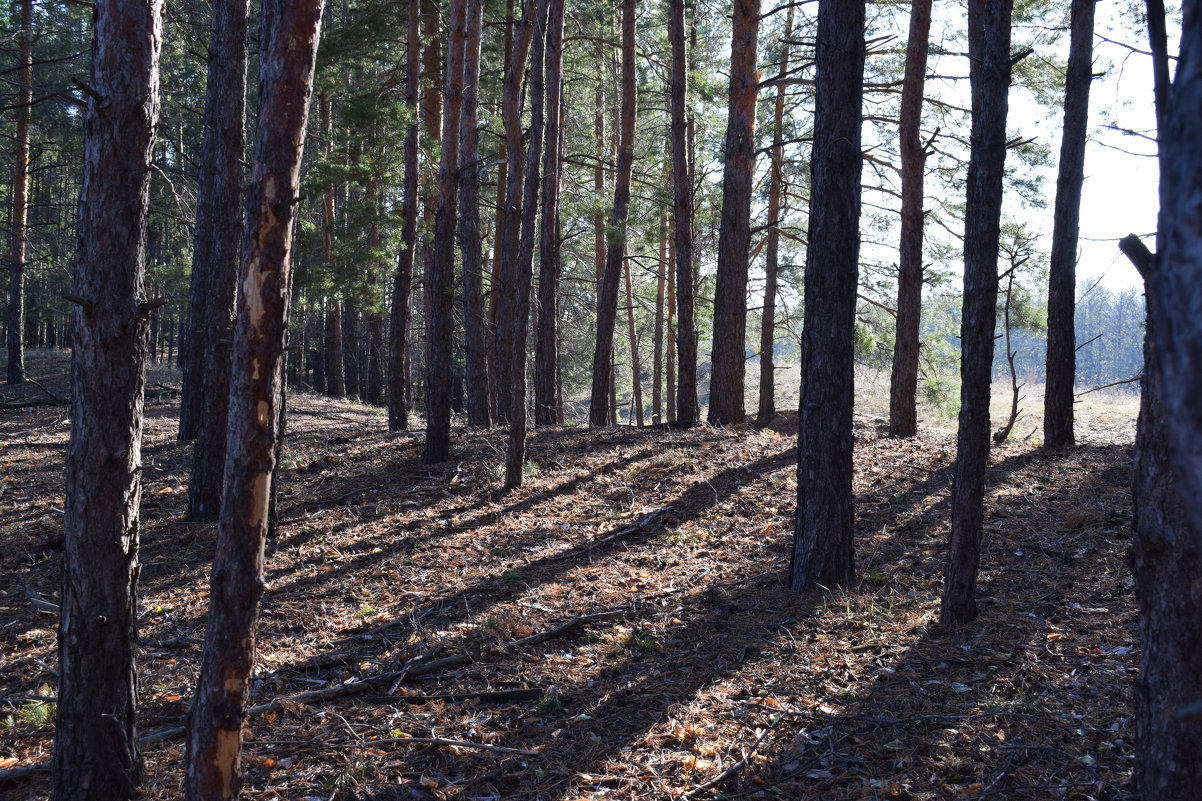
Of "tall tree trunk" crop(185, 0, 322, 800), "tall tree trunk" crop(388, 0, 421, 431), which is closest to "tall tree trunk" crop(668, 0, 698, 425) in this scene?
"tall tree trunk" crop(388, 0, 421, 431)

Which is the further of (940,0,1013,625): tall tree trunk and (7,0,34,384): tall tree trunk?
(7,0,34,384): tall tree trunk

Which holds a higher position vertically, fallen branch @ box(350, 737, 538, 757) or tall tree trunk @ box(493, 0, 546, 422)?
tall tree trunk @ box(493, 0, 546, 422)

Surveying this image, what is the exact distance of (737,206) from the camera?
A: 12.1 meters

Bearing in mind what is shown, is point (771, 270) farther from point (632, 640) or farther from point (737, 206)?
point (632, 640)

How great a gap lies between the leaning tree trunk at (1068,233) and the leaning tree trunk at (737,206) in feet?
14.3

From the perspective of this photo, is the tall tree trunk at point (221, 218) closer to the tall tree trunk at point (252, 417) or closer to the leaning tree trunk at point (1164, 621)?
the tall tree trunk at point (252, 417)

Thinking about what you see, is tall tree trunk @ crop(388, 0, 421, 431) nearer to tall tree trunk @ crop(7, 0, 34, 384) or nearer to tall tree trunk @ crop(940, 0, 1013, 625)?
tall tree trunk @ crop(7, 0, 34, 384)

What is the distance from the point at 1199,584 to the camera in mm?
2691

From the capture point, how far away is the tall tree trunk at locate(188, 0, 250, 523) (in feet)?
26.0

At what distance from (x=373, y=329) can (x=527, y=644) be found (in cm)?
2063

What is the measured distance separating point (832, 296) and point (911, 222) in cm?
764

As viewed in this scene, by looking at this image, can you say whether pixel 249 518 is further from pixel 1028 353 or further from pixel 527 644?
pixel 1028 353

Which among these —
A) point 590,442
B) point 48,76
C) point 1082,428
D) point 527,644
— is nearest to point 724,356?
point 590,442

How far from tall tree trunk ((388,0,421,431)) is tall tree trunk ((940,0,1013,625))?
10.7m
